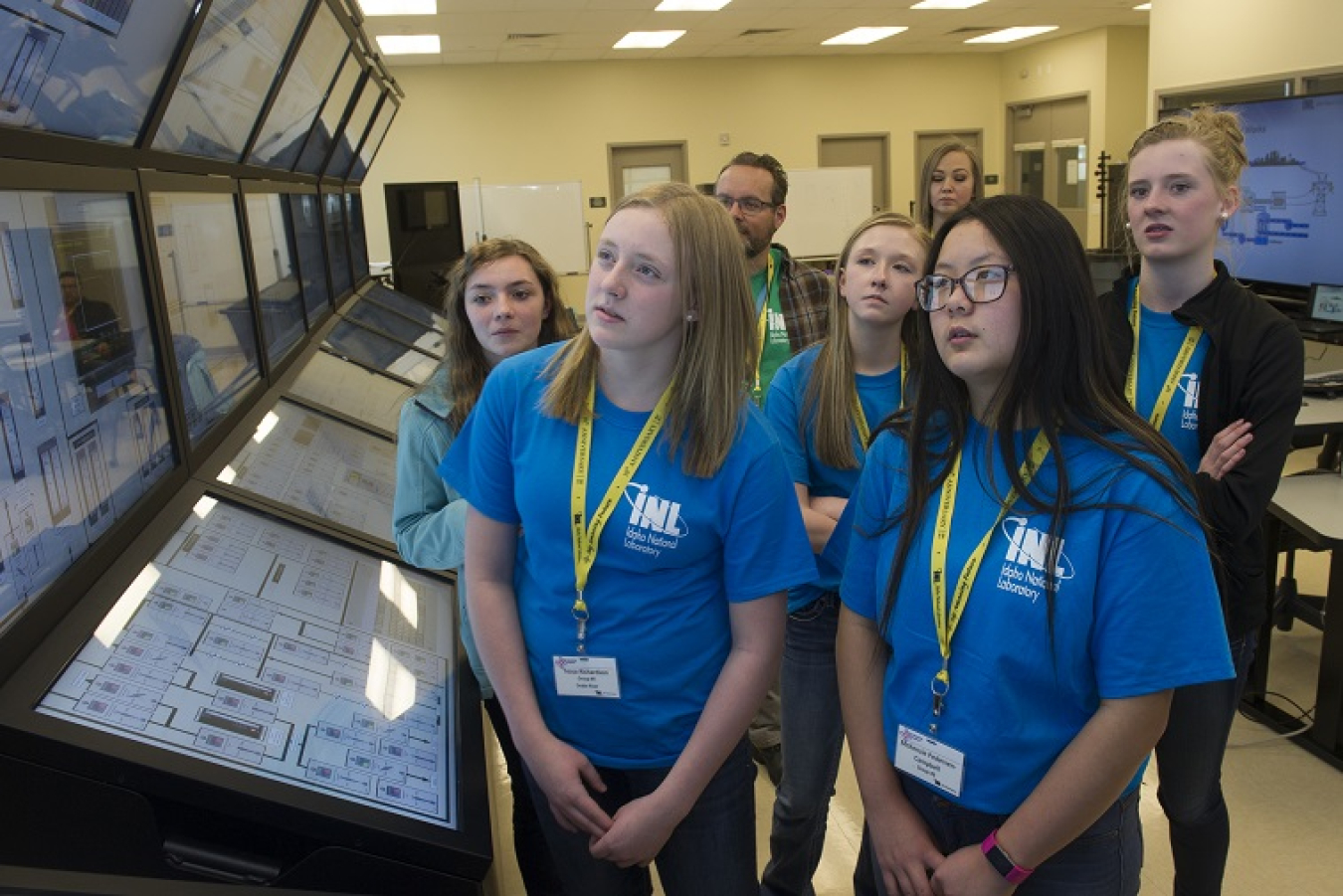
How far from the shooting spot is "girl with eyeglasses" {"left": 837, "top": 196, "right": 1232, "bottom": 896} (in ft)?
3.89

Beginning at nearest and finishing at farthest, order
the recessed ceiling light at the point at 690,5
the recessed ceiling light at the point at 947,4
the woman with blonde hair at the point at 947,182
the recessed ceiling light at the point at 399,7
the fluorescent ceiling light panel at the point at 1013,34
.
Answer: the woman with blonde hair at the point at 947,182
the recessed ceiling light at the point at 399,7
the recessed ceiling light at the point at 690,5
the recessed ceiling light at the point at 947,4
the fluorescent ceiling light panel at the point at 1013,34

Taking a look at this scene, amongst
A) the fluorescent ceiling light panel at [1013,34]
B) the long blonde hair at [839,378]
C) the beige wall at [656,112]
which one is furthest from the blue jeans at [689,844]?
the fluorescent ceiling light panel at [1013,34]

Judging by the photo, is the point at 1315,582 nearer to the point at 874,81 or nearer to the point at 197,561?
the point at 197,561

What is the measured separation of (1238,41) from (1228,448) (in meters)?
7.31

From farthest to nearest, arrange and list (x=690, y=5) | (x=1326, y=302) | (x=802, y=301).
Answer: (x=690, y=5) < (x=1326, y=302) < (x=802, y=301)

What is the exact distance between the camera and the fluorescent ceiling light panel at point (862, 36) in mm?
11912

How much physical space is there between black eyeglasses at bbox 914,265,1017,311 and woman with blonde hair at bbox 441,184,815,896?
28cm

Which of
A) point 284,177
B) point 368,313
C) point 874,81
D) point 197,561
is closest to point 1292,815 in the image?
point 197,561

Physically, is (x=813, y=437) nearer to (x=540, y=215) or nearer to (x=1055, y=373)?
(x=1055, y=373)

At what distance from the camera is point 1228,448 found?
1735 millimetres

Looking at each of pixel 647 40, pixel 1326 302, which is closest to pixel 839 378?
pixel 1326 302

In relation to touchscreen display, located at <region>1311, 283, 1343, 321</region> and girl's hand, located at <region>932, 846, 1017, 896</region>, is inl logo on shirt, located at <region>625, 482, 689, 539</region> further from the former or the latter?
touchscreen display, located at <region>1311, 283, 1343, 321</region>

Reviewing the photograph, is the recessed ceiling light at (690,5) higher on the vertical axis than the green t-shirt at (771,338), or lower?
higher

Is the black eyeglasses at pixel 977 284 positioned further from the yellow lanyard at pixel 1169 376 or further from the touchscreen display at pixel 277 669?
the touchscreen display at pixel 277 669
